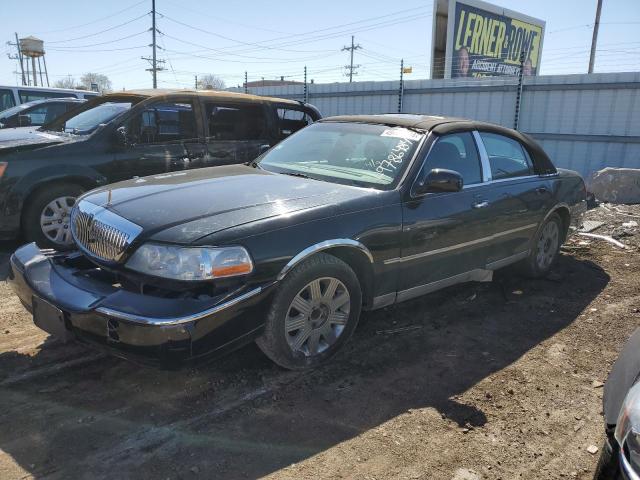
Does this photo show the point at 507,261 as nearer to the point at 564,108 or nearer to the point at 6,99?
the point at 564,108

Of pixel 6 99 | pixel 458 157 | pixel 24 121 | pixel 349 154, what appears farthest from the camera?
pixel 6 99

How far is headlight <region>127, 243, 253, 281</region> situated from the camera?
2738 mm

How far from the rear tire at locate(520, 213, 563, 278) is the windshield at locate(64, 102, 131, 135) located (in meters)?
4.70

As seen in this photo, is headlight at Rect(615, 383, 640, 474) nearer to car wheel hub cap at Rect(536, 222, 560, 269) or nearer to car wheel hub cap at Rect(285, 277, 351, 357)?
car wheel hub cap at Rect(285, 277, 351, 357)

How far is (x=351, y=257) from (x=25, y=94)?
12.1 meters

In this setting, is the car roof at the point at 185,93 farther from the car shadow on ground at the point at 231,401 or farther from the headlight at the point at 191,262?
the headlight at the point at 191,262

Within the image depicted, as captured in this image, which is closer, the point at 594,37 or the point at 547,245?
the point at 547,245

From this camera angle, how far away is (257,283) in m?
2.88

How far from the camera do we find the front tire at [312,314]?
305 centimetres

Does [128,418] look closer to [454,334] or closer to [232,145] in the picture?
[454,334]

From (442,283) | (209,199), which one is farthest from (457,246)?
(209,199)

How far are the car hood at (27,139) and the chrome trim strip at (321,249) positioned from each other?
378 centimetres

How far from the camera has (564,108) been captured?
36.3 ft

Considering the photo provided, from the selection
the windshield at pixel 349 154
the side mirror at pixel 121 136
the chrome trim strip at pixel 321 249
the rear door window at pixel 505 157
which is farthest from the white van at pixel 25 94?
the chrome trim strip at pixel 321 249
